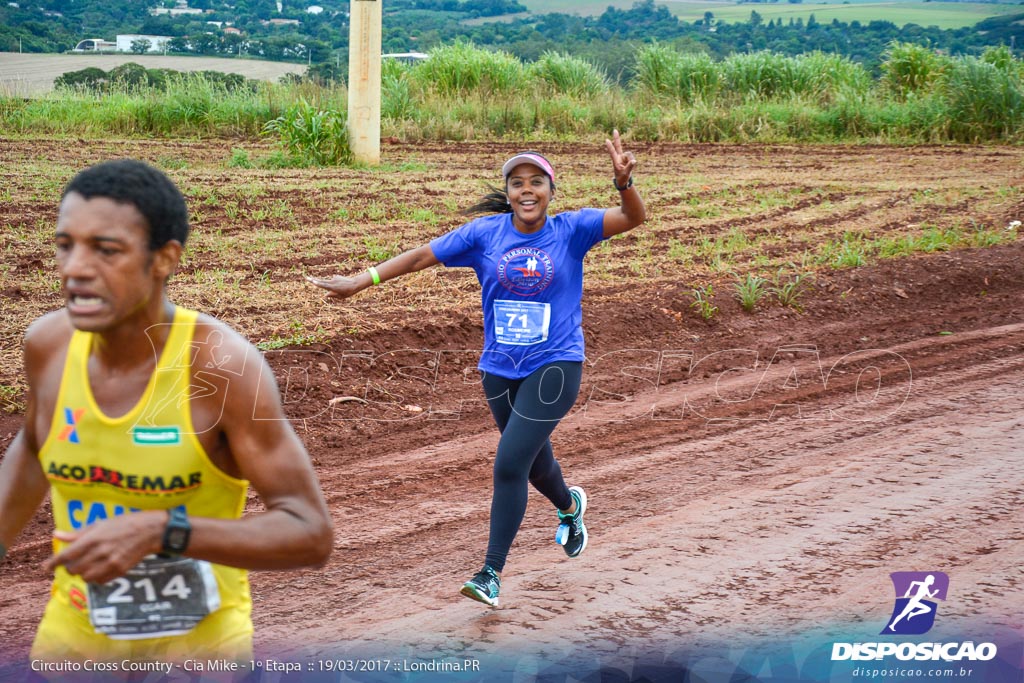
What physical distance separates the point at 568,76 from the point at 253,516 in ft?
78.9

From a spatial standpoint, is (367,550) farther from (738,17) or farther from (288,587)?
(738,17)

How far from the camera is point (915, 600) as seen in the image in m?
5.15

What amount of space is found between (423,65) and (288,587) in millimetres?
21244

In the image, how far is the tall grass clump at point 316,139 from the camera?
59.7 feet

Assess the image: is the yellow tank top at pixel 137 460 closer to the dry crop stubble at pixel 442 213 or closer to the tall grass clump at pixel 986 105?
the dry crop stubble at pixel 442 213

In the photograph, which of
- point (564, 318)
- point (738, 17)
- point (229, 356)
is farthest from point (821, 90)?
point (738, 17)

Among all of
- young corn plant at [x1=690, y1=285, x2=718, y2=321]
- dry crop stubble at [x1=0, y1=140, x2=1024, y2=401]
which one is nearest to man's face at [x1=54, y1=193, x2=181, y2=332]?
dry crop stubble at [x1=0, y1=140, x2=1024, y2=401]

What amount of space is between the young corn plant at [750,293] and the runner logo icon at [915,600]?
16.3 feet

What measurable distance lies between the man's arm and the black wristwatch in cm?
1

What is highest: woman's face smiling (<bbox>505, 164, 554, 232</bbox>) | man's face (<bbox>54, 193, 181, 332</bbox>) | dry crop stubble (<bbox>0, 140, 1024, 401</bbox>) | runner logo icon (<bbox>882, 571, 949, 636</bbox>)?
man's face (<bbox>54, 193, 181, 332</bbox>)

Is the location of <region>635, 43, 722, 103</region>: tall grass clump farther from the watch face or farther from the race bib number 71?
the watch face

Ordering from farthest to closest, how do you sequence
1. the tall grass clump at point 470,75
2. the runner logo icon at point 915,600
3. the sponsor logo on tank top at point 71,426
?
the tall grass clump at point 470,75
the runner logo icon at point 915,600
the sponsor logo on tank top at point 71,426

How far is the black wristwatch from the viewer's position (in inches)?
92.8

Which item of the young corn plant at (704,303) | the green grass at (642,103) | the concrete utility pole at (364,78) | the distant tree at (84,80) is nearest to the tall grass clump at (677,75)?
the green grass at (642,103)
